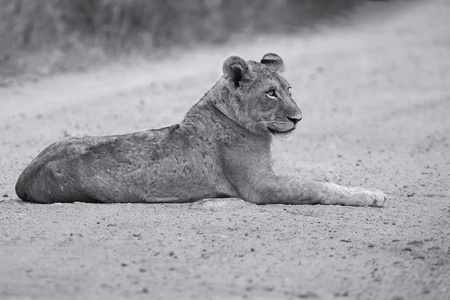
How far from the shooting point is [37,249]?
16.4ft

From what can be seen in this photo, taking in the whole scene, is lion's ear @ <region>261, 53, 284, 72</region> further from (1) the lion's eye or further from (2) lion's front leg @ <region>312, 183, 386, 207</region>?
(2) lion's front leg @ <region>312, 183, 386, 207</region>

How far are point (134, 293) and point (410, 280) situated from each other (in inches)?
59.2

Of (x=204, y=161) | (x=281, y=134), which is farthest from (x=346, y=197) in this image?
(x=204, y=161)

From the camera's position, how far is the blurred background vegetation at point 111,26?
44.0 ft

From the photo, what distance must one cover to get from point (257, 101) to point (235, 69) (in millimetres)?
303

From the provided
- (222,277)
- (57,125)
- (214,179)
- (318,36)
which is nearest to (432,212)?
(214,179)

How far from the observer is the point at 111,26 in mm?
14828

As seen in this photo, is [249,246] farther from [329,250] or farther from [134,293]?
[134,293]

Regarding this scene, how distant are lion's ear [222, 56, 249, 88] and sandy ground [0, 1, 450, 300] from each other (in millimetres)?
994

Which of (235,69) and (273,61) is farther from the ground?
(273,61)

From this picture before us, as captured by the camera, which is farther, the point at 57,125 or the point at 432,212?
the point at 57,125

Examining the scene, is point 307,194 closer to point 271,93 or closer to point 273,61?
point 271,93

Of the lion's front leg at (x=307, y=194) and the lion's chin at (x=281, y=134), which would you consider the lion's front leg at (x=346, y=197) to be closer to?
the lion's front leg at (x=307, y=194)

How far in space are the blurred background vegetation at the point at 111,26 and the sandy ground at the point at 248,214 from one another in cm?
67
